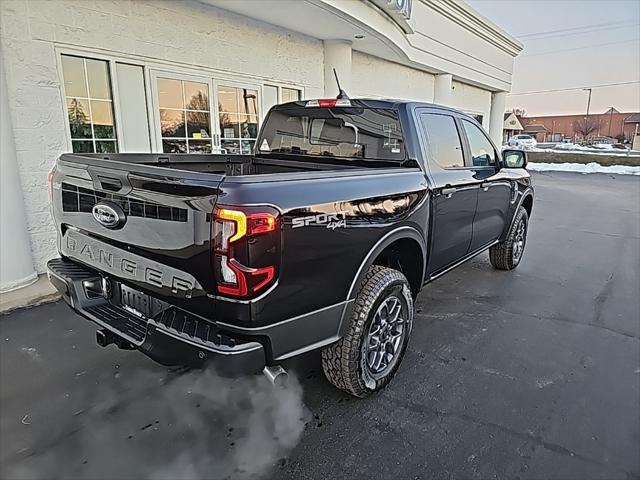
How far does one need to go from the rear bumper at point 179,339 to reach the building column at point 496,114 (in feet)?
61.9

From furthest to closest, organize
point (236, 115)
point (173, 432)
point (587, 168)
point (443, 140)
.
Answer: point (587, 168) < point (236, 115) < point (443, 140) < point (173, 432)

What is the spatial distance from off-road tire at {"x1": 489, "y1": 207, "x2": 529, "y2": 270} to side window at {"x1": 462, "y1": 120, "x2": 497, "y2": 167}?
1.05m

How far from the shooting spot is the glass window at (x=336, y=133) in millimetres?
3420

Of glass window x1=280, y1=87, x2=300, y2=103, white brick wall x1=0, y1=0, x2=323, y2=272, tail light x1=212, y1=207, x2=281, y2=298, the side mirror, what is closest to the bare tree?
glass window x1=280, y1=87, x2=300, y2=103

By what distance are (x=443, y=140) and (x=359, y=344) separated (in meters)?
2.07

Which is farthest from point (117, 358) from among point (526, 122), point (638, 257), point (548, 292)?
point (526, 122)

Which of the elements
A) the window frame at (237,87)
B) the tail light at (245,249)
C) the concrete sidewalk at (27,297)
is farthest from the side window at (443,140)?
the concrete sidewalk at (27,297)

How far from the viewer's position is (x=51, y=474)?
2248mm

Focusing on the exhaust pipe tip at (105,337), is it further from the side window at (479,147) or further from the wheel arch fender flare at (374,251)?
the side window at (479,147)

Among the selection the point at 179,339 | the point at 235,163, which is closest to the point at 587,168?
the point at 235,163

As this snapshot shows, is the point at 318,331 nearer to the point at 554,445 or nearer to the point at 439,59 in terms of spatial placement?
the point at 554,445

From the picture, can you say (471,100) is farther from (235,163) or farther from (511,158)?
(235,163)

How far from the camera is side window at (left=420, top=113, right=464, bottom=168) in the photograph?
3.60 meters

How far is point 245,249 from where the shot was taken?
1952 mm
